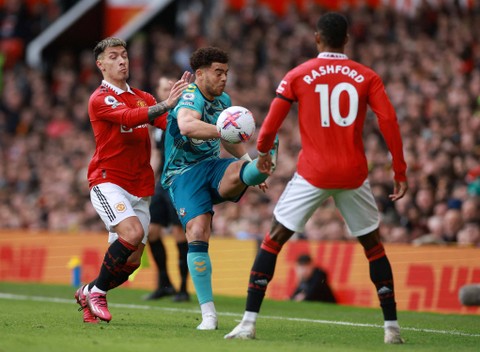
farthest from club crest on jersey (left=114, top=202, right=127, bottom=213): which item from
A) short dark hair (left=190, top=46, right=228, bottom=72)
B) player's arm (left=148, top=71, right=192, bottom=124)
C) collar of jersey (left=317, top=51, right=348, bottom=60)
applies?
collar of jersey (left=317, top=51, right=348, bottom=60)

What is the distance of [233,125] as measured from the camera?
8.66 meters

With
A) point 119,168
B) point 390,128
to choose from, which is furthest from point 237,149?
point 390,128

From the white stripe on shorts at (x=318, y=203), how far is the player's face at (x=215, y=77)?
1.60 meters

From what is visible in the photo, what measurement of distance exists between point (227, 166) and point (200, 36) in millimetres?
15959

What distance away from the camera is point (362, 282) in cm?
1393

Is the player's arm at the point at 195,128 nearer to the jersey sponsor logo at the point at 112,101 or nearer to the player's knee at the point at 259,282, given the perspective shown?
the jersey sponsor logo at the point at 112,101

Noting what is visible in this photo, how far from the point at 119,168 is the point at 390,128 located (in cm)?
280

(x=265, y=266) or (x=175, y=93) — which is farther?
(x=175, y=93)

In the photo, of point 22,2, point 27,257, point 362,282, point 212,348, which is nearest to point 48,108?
point 22,2

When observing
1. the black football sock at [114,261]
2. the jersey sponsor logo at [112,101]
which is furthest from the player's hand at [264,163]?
the jersey sponsor logo at [112,101]

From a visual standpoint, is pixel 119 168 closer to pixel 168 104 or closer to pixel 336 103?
pixel 168 104

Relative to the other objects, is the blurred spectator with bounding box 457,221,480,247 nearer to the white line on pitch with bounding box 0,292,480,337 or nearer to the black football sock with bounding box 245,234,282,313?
the white line on pitch with bounding box 0,292,480,337

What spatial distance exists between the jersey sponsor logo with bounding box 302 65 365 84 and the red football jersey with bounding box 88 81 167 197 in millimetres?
2027

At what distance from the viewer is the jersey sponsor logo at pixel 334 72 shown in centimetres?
782
